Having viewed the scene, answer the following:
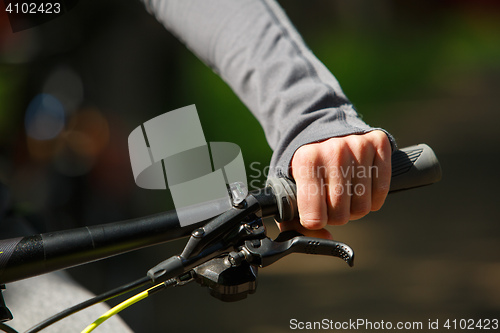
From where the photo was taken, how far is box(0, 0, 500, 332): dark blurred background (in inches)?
145

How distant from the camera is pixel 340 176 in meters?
1.18

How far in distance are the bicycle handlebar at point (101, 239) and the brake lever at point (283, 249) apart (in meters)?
0.07

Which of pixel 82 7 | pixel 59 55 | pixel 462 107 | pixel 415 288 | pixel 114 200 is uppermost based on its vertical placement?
pixel 82 7

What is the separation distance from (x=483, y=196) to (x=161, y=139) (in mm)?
5269

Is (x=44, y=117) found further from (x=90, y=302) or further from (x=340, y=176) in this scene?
(x=340, y=176)

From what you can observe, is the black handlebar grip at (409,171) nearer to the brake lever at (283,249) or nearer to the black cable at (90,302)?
the brake lever at (283,249)

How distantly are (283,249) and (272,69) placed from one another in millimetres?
572

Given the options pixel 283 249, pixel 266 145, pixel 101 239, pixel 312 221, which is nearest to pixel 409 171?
pixel 312 221

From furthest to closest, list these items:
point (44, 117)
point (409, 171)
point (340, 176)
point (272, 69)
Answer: point (44, 117) < point (272, 69) < point (409, 171) < point (340, 176)

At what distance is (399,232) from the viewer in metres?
5.10

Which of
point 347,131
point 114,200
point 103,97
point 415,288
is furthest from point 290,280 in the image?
point 347,131

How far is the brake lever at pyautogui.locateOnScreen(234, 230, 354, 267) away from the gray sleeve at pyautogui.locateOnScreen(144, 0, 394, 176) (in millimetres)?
195

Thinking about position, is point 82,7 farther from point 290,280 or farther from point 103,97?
point 290,280

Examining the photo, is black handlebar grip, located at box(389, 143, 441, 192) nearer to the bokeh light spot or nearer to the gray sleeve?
the gray sleeve
